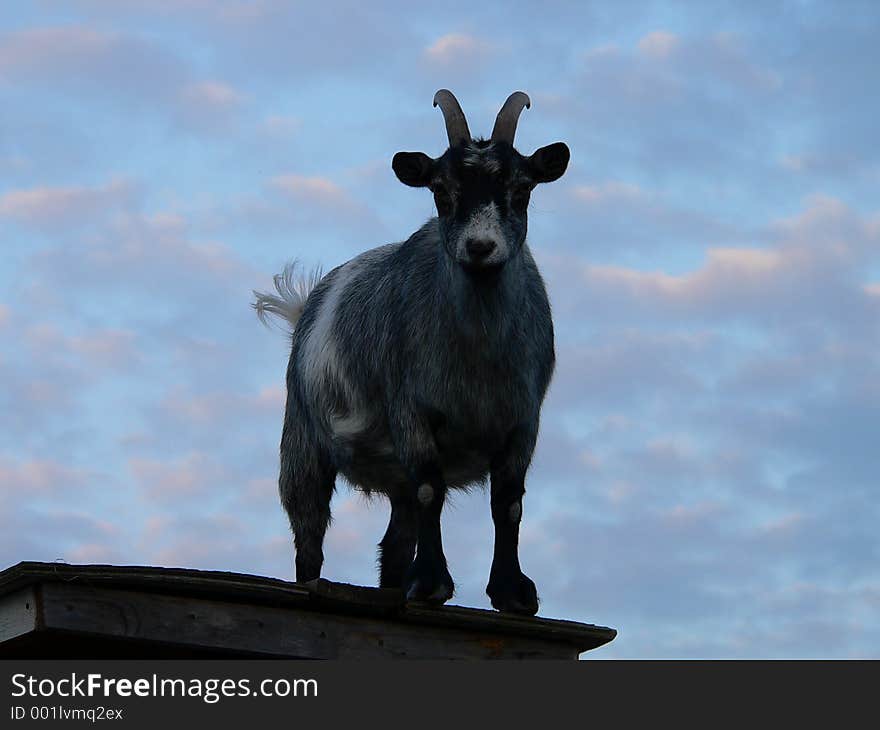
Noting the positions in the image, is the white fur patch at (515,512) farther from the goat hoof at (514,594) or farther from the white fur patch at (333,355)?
the white fur patch at (333,355)

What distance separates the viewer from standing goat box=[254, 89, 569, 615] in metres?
8.82

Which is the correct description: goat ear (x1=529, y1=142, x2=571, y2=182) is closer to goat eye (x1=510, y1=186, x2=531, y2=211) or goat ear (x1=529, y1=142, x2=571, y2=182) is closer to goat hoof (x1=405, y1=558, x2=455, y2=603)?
goat eye (x1=510, y1=186, x2=531, y2=211)

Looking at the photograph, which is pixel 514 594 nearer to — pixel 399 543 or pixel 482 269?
pixel 482 269

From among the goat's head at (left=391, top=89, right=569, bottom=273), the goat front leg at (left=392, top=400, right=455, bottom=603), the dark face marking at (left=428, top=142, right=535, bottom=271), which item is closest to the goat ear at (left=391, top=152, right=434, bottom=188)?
the goat's head at (left=391, top=89, right=569, bottom=273)

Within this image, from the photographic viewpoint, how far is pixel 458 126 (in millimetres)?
9352

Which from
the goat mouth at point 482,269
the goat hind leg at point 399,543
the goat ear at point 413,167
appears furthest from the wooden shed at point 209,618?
the goat ear at point 413,167

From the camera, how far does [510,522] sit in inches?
357

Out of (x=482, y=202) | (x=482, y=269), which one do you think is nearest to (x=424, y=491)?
(x=482, y=269)

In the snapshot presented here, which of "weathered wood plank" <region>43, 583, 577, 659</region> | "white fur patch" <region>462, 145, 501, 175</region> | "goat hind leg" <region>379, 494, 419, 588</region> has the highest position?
"white fur patch" <region>462, 145, 501, 175</region>

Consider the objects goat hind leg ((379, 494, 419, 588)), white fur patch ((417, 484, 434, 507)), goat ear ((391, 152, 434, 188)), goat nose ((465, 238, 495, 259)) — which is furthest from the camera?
goat hind leg ((379, 494, 419, 588))

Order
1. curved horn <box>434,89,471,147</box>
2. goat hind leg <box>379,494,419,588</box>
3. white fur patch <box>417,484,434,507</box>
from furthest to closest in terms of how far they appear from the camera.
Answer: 1. goat hind leg <box>379,494,419,588</box>
2. curved horn <box>434,89,471,147</box>
3. white fur patch <box>417,484,434,507</box>

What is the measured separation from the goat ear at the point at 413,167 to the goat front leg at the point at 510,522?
1.56 meters

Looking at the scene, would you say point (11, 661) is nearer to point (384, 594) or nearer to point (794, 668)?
point (384, 594)

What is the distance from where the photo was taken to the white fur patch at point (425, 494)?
900 centimetres
